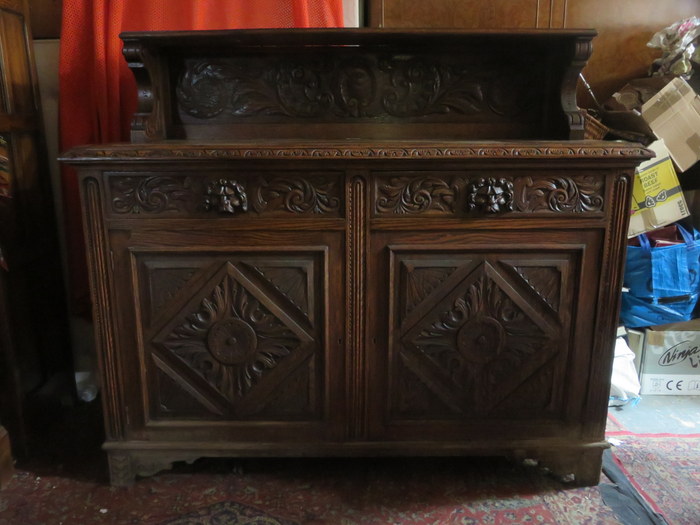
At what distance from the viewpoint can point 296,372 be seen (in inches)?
54.7

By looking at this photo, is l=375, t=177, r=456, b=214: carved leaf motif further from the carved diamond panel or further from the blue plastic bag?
the blue plastic bag

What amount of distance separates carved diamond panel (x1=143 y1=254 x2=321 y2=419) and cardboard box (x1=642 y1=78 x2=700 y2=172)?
4.42 ft

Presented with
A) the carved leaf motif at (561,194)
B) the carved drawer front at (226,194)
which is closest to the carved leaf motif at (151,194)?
the carved drawer front at (226,194)

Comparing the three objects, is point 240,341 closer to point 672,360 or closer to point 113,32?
point 113,32

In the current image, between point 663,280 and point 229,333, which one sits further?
point 663,280

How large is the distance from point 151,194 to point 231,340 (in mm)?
417

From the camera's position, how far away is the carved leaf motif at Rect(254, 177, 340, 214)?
127 centimetres

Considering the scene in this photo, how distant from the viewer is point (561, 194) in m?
1.27

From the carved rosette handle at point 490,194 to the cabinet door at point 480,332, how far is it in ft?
0.24

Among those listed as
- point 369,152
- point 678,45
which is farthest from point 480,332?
point 678,45

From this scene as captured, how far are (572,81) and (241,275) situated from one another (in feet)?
3.45

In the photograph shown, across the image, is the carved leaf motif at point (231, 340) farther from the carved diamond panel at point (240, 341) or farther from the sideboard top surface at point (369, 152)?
the sideboard top surface at point (369, 152)

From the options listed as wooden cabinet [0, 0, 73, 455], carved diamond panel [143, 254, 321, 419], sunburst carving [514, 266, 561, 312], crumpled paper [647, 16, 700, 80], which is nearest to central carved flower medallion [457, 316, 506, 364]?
sunburst carving [514, 266, 561, 312]

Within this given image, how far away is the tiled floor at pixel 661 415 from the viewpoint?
5.77 ft
